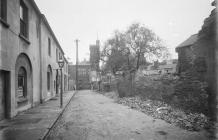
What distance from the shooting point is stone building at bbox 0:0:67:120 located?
6.29 meters

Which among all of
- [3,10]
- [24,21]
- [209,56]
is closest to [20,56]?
[24,21]

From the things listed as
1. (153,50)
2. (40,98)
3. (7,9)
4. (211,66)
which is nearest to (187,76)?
(211,66)

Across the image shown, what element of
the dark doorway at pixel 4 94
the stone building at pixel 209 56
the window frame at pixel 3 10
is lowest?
the dark doorway at pixel 4 94

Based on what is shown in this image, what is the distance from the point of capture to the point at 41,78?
37.0 ft

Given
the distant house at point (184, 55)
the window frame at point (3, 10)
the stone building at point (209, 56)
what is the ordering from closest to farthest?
the stone building at point (209, 56) → the window frame at point (3, 10) → the distant house at point (184, 55)

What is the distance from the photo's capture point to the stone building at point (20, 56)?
6289mm

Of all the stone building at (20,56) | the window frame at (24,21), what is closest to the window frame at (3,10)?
the stone building at (20,56)

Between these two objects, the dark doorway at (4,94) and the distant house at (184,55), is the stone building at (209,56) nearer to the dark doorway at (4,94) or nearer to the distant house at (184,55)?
the distant house at (184,55)

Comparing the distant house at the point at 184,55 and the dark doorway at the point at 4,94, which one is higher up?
the distant house at the point at 184,55

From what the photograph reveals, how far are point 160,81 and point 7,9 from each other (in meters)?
9.51

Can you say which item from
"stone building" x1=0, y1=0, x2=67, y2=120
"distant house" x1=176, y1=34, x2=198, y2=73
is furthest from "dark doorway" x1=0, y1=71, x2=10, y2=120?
"distant house" x1=176, y1=34, x2=198, y2=73

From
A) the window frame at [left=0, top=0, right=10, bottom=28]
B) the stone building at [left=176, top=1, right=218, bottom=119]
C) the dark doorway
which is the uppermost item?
the window frame at [left=0, top=0, right=10, bottom=28]

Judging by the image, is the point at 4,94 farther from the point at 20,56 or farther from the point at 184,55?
the point at 184,55

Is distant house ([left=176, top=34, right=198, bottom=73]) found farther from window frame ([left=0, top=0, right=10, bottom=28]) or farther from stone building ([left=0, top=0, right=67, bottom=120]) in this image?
window frame ([left=0, top=0, right=10, bottom=28])
